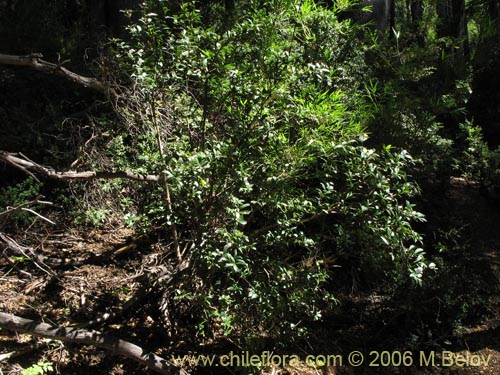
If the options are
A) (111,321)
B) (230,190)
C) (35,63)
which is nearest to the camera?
(230,190)

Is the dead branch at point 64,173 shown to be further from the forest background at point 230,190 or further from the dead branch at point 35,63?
the dead branch at point 35,63

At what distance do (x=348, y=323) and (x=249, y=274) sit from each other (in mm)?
2162

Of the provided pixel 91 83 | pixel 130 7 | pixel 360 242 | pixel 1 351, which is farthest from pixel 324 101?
pixel 130 7

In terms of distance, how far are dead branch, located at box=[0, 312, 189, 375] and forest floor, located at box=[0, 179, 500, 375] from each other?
279mm

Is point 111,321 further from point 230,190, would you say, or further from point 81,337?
point 230,190

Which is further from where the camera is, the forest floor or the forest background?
the forest floor

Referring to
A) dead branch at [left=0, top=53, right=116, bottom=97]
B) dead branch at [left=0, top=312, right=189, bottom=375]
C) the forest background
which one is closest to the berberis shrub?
the forest background

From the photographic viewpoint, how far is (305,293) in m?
3.85

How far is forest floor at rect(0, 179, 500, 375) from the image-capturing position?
396 cm

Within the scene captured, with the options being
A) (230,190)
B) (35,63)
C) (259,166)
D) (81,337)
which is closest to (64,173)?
(35,63)

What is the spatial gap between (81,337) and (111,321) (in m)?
0.90

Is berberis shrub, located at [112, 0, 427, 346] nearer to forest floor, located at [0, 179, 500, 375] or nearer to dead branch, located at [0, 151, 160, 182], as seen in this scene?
dead branch, located at [0, 151, 160, 182]

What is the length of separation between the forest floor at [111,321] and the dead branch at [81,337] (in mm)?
279

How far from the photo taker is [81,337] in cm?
347
